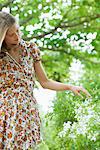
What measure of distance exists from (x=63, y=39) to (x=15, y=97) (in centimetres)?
441

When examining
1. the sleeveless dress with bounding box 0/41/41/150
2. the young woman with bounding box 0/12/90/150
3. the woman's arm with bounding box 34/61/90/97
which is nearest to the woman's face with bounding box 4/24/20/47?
the young woman with bounding box 0/12/90/150

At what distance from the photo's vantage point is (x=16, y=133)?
3.35 meters

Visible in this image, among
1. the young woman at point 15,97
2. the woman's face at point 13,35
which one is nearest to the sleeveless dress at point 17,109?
the young woman at point 15,97

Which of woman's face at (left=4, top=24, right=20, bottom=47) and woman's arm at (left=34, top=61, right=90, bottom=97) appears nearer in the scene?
woman's face at (left=4, top=24, right=20, bottom=47)

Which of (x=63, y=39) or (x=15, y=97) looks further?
A: (x=63, y=39)

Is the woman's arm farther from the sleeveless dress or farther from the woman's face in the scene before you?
the woman's face

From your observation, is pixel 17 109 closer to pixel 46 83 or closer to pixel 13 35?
pixel 46 83

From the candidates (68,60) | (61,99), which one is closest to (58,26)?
(68,60)

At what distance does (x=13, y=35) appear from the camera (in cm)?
328

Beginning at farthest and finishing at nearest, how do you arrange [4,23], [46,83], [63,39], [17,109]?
[63,39], [46,83], [17,109], [4,23]

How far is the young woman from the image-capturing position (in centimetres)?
333

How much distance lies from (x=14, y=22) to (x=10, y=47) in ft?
0.61

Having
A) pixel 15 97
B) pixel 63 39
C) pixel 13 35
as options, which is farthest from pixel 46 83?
pixel 63 39

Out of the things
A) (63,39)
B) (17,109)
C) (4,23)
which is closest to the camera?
(4,23)
